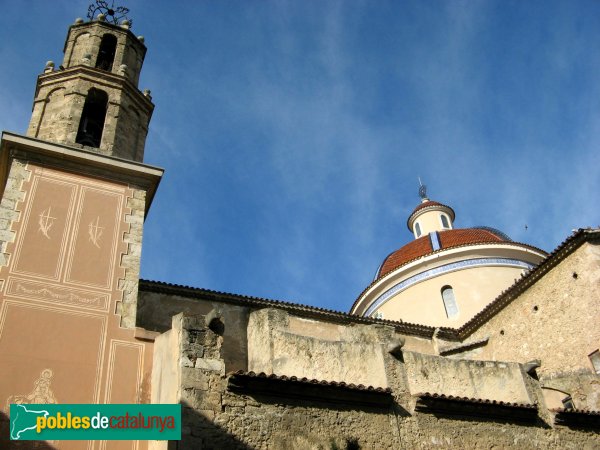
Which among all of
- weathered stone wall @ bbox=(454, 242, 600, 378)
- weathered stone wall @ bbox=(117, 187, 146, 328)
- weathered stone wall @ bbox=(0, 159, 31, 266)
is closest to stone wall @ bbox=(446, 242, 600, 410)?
weathered stone wall @ bbox=(454, 242, 600, 378)

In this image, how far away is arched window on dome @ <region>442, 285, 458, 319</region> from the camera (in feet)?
70.1

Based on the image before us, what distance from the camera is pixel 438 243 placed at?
23922 millimetres

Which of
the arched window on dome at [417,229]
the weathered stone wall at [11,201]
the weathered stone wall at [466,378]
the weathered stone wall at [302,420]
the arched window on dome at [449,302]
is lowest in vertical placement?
the weathered stone wall at [302,420]

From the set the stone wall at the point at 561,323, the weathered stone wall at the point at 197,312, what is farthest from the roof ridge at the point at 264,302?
the stone wall at the point at 561,323

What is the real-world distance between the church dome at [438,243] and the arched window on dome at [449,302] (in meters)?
1.53

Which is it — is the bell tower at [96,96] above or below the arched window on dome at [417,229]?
below

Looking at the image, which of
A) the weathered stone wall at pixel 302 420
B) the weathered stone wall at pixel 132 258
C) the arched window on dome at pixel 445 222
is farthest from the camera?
the arched window on dome at pixel 445 222

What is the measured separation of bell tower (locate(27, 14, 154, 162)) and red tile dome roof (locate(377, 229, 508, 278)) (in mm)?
11395

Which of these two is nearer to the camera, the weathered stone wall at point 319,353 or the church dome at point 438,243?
the weathered stone wall at point 319,353

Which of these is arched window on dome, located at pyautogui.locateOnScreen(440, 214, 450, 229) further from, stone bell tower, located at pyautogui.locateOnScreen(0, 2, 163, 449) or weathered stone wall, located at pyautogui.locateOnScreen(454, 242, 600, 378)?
stone bell tower, located at pyautogui.locateOnScreen(0, 2, 163, 449)

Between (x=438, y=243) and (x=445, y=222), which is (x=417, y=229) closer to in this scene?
(x=445, y=222)

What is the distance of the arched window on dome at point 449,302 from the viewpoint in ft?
70.1

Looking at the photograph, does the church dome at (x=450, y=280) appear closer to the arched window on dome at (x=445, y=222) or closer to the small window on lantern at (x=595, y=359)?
the arched window on dome at (x=445, y=222)

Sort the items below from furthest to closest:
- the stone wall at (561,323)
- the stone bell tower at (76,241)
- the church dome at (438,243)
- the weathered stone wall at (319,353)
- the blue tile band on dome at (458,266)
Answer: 1. the church dome at (438,243)
2. the blue tile band on dome at (458,266)
3. the stone wall at (561,323)
4. the weathered stone wall at (319,353)
5. the stone bell tower at (76,241)
